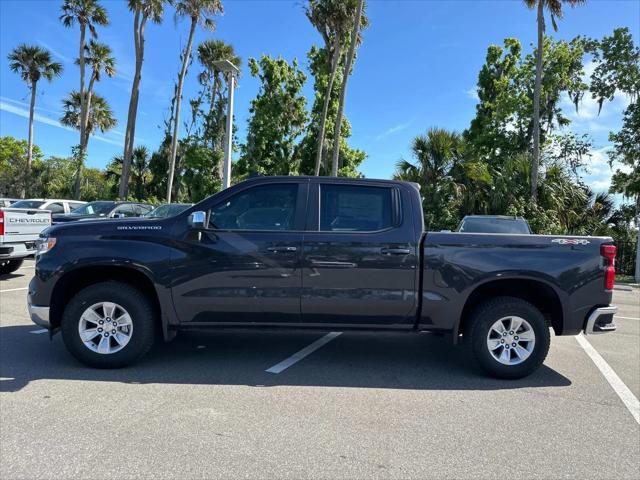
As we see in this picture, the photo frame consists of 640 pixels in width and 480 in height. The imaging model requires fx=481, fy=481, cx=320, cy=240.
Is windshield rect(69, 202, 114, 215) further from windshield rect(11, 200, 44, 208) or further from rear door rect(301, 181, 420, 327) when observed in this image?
rear door rect(301, 181, 420, 327)

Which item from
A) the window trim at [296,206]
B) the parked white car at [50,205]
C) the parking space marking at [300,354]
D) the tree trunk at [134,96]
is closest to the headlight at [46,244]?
the window trim at [296,206]

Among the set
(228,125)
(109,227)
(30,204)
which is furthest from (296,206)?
(30,204)

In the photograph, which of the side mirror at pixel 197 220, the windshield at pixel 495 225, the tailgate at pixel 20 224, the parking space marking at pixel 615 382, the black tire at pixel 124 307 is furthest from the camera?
the windshield at pixel 495 225

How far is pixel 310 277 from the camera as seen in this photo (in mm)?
4668

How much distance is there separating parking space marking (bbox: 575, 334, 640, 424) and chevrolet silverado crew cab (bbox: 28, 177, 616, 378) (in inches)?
24.0

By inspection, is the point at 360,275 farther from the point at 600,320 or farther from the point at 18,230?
the point at 18,230

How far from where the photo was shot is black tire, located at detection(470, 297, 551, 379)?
4.76m

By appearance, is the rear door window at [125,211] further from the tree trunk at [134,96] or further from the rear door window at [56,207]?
the tree trunk at [134,96]

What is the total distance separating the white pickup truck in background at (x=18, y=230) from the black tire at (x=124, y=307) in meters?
6.26

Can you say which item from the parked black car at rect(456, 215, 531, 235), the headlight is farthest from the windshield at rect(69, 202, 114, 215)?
the headlight

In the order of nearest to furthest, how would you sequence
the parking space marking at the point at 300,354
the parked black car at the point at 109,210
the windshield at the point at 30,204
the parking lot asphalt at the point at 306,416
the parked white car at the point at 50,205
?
the parking lot asphalt at the point at 306,416 → the parking space marking at the point at 300,354 → the parked black car at the point at 109,210 → the parked white car at the point at 50,205 → the windshield at the point at 30,204

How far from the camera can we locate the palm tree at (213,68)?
32.5 meters

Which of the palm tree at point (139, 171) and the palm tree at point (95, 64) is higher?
the palm tree at point (95, 64)

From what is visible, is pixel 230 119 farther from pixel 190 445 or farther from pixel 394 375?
pixel 190 445
